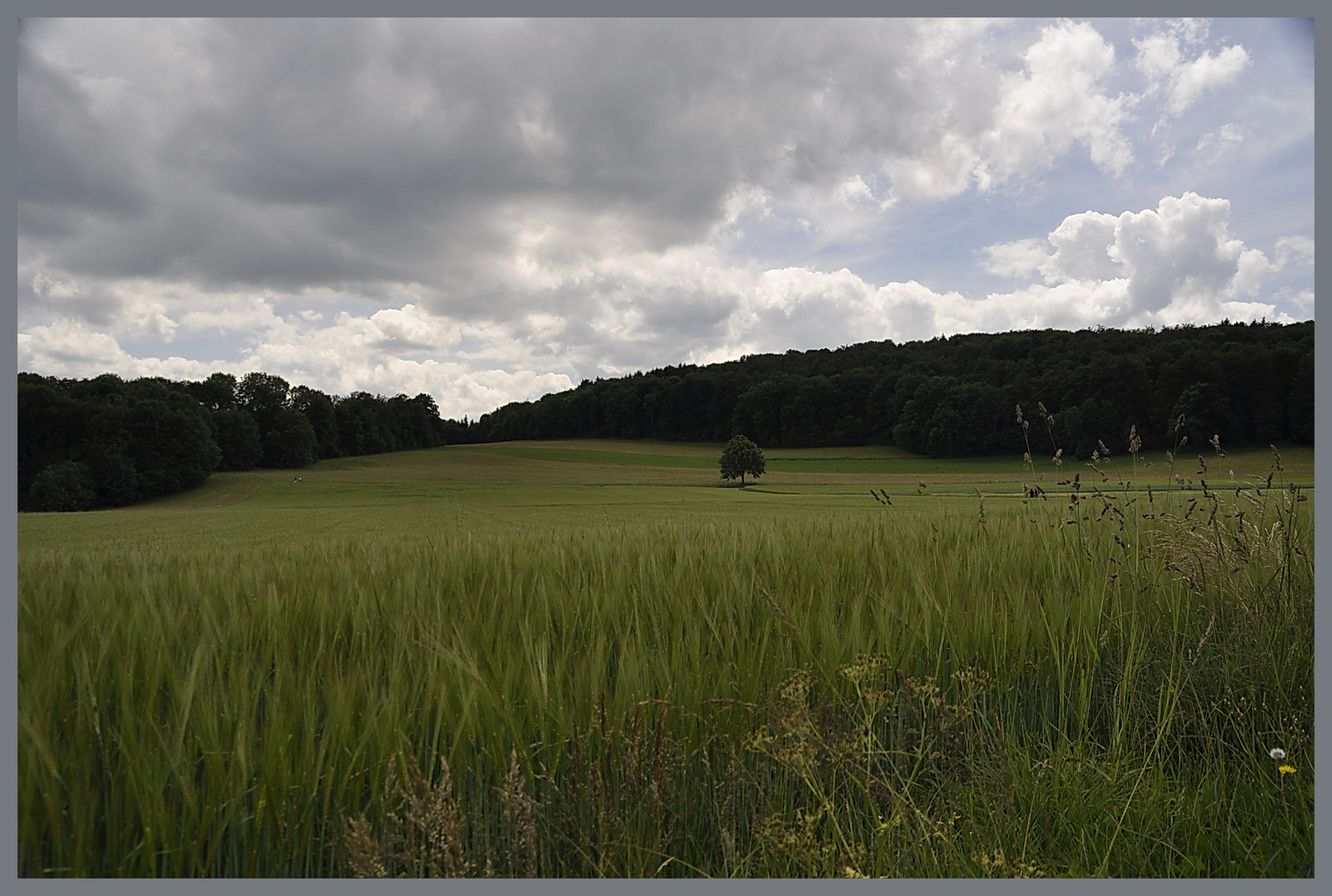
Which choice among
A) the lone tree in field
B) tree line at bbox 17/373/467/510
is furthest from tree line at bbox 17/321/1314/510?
the lone tree in field

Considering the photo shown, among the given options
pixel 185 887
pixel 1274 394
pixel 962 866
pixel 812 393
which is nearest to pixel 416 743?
pixel 185 887

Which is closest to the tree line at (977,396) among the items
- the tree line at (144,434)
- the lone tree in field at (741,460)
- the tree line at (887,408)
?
the tree line at (887,408)

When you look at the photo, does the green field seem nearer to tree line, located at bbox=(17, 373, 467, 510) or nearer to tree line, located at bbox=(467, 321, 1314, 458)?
tree line, located at bbox=(17, 373, 467, 510)

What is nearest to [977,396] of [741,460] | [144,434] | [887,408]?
[887,408]

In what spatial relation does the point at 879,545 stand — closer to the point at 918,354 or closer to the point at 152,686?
the point at 152,686

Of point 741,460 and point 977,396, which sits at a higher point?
point 977,396

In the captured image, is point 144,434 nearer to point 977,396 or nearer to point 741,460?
point 977,396
